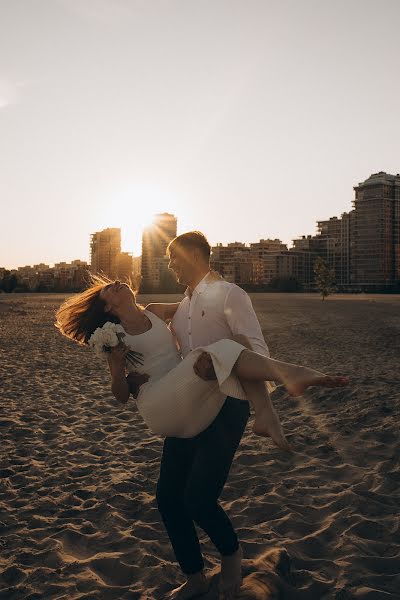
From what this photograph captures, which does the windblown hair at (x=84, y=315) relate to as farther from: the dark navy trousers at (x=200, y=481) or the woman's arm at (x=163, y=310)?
the dark navy trousers at (x=200, y=481)

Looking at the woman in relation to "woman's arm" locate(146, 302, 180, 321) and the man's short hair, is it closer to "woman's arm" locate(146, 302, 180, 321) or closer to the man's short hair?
"woman's arm" locate(146, 302, 180, 321)

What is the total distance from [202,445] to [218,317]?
784 millimetres

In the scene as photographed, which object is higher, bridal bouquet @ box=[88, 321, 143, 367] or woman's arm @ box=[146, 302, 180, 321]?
woman's arm @ box=[146, 302, 180, 321]

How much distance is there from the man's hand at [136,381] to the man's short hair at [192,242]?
0.87 m

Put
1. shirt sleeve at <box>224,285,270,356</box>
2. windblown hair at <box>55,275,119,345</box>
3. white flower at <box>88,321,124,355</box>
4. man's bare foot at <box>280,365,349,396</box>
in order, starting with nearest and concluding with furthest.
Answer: man's bare foot at <box>280,365,349,396</box>
shirt sleeve at <box>224,285,270,356</box>
white flower at <box>88,321,124,355</box>
windblown hair at <box>55,275,119,345</box>

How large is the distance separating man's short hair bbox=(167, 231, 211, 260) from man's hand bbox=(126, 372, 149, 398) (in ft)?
2.86

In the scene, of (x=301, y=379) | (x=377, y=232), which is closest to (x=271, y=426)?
(x=301, y=379)

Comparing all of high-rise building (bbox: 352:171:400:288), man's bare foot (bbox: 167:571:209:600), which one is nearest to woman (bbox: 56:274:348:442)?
man's bare foot (bbox: 167:571:209:600)

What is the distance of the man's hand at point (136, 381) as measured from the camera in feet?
10.8

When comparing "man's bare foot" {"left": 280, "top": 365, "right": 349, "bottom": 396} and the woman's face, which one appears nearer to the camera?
"man's bare foot" {"left": 280, "top": 365, "right": 349, "bottom": 396}

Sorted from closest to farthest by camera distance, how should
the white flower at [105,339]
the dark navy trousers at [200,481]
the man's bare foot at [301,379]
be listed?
the man's bare foot at [301,379], the dark navy trousers at [200,481], the white flower at [105,339]

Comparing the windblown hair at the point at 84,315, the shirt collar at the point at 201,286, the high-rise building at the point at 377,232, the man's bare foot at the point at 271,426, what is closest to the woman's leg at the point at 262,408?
the man's bare foot at the point at 271,426

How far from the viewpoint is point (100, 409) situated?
9867 millimetres

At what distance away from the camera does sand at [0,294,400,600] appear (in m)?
4.03
